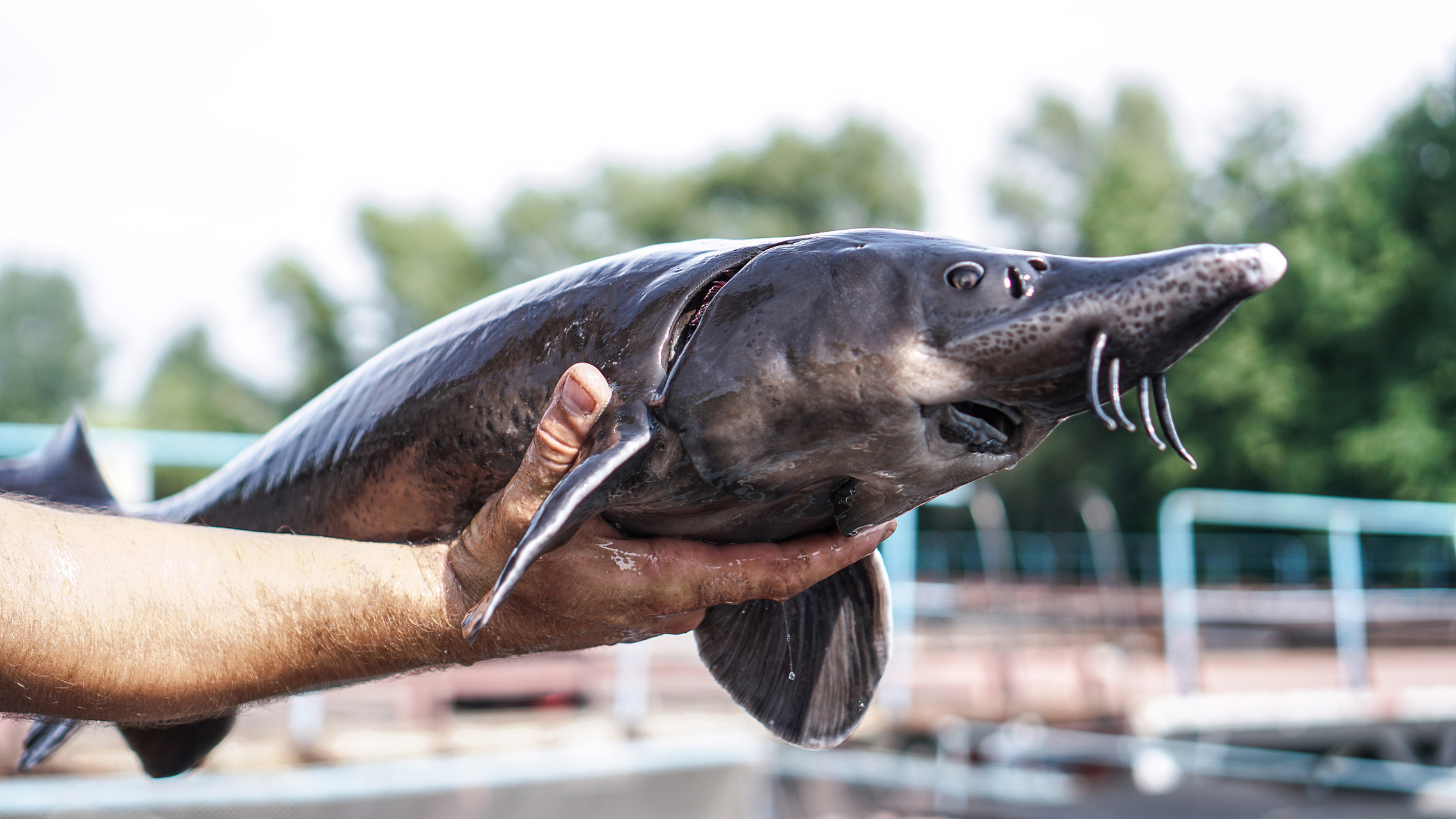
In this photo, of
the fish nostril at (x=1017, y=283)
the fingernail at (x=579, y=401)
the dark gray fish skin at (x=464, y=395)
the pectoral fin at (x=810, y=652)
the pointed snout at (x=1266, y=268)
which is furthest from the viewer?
the pectoral fin at (x=810, y=652)

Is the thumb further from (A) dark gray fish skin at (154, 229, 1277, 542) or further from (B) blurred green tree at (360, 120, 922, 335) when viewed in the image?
(B) blurred green tree at (360, 120, 922, 335)

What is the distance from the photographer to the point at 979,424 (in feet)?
4.66

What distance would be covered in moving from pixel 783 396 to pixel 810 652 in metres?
0.64

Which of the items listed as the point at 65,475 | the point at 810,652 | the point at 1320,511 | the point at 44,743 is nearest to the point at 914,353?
the point at 810,652

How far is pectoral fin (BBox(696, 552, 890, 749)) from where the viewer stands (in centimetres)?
184

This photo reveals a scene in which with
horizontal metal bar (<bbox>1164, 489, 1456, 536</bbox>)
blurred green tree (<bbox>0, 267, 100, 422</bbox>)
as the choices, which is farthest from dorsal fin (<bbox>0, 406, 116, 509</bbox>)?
blurred green tree (<bbox>0, 267, 100, 422</bbox>)

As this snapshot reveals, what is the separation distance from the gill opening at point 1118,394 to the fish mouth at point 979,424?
13 centimetres

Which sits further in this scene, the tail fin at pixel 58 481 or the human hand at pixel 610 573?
the tail fin at pixel 58 481

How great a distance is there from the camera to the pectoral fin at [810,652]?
1.84 meters

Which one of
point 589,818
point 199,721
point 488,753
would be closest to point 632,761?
point 589,818

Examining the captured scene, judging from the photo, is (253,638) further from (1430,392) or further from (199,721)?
(1430,392)

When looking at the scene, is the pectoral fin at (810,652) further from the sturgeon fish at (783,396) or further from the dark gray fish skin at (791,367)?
the dark gray fish skin at (791,367)

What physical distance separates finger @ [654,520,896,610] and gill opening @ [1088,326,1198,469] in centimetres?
46

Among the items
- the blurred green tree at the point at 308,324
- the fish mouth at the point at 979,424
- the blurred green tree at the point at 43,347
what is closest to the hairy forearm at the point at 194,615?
the fish mouth at the point at 979,424
